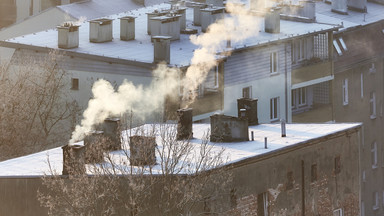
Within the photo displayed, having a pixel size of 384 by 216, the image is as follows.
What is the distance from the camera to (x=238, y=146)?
6209cm

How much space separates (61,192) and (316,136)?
13749mm

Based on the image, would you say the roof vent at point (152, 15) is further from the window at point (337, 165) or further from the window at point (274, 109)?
the window at point (337, 165)

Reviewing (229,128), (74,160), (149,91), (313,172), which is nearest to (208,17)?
(149,91)

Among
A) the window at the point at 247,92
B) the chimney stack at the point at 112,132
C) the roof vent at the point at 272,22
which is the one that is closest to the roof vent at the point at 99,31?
the window at the point at 247,92

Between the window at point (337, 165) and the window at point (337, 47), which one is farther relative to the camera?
the window at point (337, 47)

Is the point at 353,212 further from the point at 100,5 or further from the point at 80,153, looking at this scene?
the point at 100,5

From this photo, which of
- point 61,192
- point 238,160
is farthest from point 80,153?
point 238,160

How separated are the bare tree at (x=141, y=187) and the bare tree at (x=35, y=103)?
18.3 meters

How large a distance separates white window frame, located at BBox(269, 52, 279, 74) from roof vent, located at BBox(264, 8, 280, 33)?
211cm

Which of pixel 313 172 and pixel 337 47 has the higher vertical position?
pixel 337 47

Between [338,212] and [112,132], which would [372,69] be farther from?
[112,132]

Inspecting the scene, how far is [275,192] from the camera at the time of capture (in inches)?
2424

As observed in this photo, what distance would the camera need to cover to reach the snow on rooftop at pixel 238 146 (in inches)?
2280

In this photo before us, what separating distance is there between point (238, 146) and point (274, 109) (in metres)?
23.8
